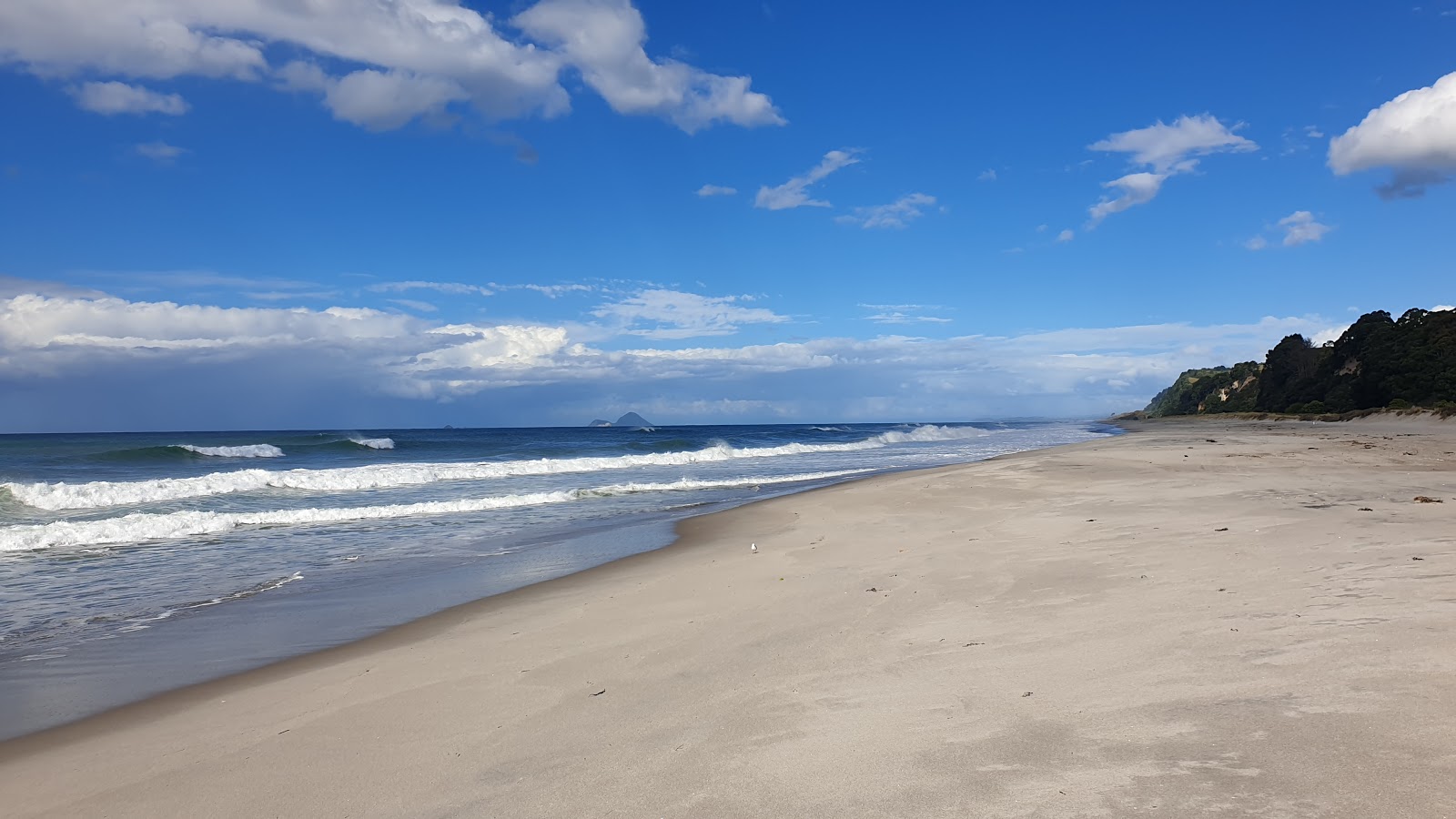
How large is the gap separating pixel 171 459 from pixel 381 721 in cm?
4422

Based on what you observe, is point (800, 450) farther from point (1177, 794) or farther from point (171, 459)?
point (1177, 794)

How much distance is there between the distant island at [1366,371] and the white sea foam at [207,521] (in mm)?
40221

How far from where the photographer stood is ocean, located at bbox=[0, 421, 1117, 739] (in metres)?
6.74

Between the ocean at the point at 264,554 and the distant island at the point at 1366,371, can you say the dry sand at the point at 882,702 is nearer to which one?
the ocean at the point at 264,554

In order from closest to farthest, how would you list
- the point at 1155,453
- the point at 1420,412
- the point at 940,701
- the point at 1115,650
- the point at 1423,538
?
the point at 940,701, the point at 1115,650, the point at 1423,538, the point at 1155,453, the point at 1420,412

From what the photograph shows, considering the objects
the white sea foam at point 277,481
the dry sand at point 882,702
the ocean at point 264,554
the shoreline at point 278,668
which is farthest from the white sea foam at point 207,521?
the dry sand at point 882,702

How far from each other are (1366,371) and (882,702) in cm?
5547

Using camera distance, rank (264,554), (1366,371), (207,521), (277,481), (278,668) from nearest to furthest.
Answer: (278,668) → (264,554) → (207,521) → (277,481) → (1366,371)

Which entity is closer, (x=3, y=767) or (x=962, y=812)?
(x=962, y=812)

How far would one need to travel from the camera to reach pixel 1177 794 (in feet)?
9.11

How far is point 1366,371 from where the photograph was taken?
45.7 metres

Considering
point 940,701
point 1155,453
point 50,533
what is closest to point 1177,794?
point 940,701

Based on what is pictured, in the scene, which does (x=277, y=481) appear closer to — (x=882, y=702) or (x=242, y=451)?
(x=882, y=702)

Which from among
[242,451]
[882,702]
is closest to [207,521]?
[882,702]
